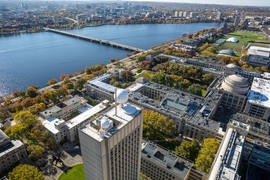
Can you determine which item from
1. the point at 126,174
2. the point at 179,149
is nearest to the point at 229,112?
the point at 179,149

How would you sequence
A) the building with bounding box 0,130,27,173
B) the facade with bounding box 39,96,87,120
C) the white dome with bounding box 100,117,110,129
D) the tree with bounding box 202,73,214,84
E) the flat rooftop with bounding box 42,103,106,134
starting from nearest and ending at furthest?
the white dome with bounding box 100,117,110,129, the building with bounding box 0,130,27,173, the flat rooftop with bounding box 42,103,106,134, the facade with bounding box 39,96,87,120, the tree with bounding box 202,73,214,84

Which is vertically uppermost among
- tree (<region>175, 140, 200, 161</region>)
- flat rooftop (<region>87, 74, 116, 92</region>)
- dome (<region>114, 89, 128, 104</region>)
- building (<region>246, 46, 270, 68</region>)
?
dome (<region>114, 89, 128, 104</region>)

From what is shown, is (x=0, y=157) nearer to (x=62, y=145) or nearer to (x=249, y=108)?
(x=62, y=145)

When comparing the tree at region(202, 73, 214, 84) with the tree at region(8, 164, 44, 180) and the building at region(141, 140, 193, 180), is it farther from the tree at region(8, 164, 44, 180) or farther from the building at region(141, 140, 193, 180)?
the tree at region(8, 164, 44, 180)

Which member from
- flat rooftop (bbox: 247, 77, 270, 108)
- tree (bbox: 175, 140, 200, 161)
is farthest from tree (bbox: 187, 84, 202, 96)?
tree (bbox: 175, 140, 200, 161)

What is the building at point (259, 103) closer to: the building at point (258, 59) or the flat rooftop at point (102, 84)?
the building at point (258, 59)

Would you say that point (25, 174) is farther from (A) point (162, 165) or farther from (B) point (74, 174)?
(A) point (162, 165)

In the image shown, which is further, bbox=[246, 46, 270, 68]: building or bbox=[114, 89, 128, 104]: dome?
bbox=[246, 46, 270, 68]: building

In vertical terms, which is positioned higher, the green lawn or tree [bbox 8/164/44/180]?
tree [bbox 8/164/44/180]
